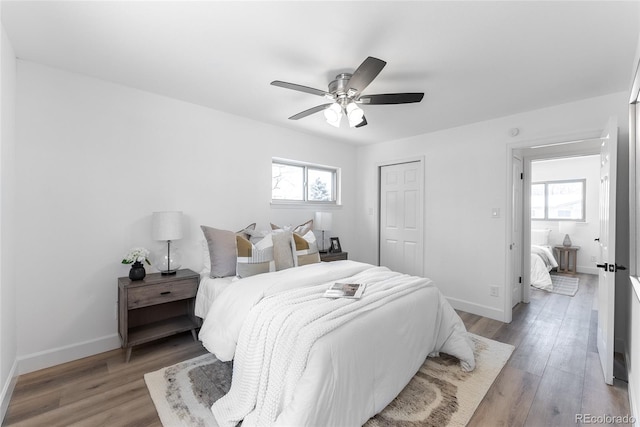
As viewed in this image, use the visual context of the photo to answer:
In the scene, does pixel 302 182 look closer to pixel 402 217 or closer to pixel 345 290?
pixel 402 217

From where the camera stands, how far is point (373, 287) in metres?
2.28

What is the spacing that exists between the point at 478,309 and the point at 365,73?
10.8 feet

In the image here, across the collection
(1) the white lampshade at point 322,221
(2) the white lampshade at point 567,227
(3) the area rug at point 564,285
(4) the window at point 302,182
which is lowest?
(3) the area rug at point 564,285

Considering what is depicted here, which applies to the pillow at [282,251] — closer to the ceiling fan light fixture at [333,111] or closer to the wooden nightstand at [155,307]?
the wooden nightstand at [155,307]

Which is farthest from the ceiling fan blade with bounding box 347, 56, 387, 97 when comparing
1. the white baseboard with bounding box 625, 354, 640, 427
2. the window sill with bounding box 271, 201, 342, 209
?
the white baseboard with bounding box 625, 354, 640, 427

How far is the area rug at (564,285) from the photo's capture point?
4.59m

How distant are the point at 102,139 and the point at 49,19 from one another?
3.35 ft

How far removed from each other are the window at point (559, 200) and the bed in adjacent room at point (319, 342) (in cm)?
595

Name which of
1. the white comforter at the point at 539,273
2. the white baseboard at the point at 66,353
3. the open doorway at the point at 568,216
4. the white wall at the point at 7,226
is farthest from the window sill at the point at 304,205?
the open doorway at the point at 568,216

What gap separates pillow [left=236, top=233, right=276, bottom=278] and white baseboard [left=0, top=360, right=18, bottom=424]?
5.30 feet

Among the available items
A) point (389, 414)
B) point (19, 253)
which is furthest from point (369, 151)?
point (19, 253)

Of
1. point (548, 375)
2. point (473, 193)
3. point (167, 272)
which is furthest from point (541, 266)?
point (167, 272)

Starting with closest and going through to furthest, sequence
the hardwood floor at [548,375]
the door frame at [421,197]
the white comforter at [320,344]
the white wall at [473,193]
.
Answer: the white comforter at [320,344] < the hardwood floor at [548,375] < the white wall at [473,193] < the door frame at [421,197]

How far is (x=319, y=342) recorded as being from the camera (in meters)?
1.51
